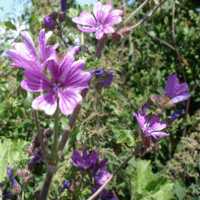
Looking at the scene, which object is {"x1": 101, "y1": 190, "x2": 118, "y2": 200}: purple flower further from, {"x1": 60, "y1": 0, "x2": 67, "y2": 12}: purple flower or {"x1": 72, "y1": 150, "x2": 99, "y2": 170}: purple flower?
{"x1": 60, "y1": 0, "x2": 67, "y2": 12}: purple flower

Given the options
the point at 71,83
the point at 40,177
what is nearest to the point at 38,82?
the point at 71,83

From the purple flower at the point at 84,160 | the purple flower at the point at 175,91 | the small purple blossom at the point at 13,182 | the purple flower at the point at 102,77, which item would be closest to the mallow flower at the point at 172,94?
the purple flower at the point at 175,91

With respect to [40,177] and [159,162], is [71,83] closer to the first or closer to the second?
[40,177]

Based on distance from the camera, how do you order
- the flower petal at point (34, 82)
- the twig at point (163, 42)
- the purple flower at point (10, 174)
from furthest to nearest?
the twig at point (163, 42), the purple flower at point (10, 174), the flower petal at point (34, 82)

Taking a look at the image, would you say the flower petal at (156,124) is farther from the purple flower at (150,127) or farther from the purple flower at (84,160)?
the purple flower at (84,160)

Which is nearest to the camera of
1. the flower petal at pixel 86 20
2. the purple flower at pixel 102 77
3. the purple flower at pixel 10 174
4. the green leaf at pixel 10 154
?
the purple flower at pixel 102 77

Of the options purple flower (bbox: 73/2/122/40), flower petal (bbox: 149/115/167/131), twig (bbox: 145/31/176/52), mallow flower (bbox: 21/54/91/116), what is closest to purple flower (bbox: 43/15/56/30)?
purple flower (bbox: 73/2/122/40)

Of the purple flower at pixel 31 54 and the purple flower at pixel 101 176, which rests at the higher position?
the purple flower at pixel 31 54
